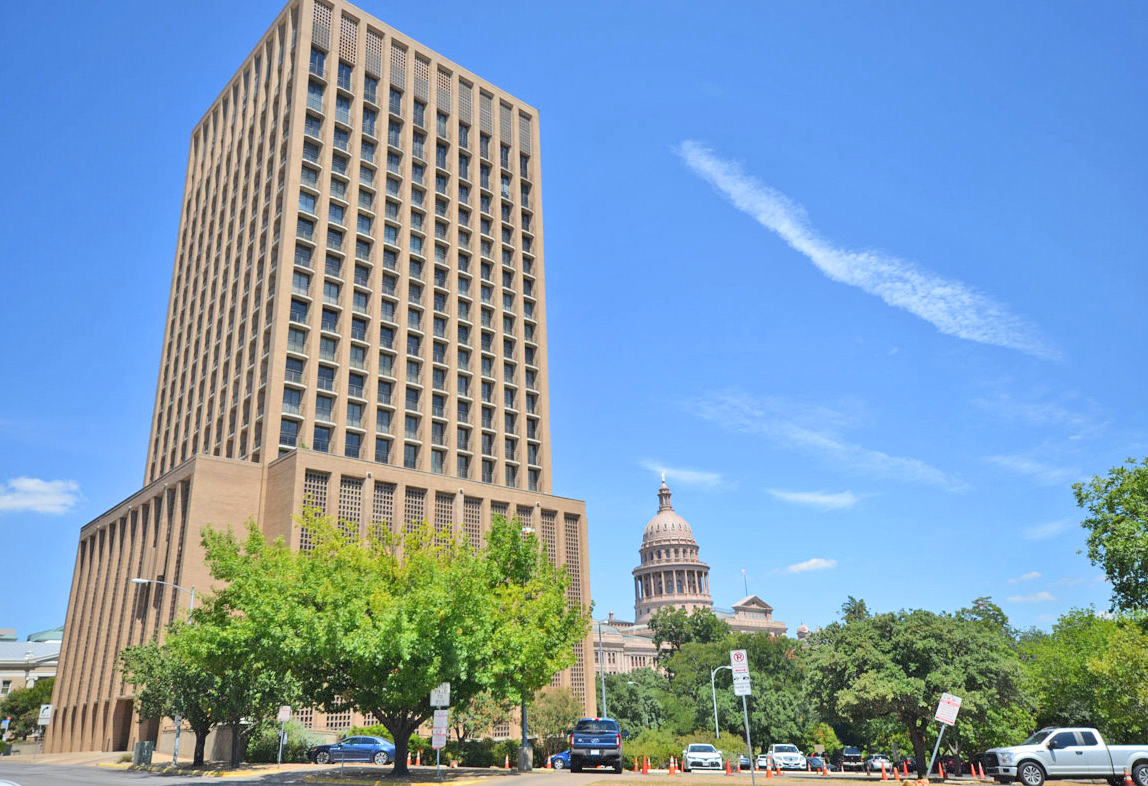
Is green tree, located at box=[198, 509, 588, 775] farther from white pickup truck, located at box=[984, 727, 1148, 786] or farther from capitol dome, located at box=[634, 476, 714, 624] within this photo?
capitol dome, located at box=[634, 476, 714, 624]

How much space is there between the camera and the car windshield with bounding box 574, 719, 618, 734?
3262 centimetres

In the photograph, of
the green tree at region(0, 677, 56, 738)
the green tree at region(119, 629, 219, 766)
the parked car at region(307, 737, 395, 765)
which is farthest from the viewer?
the green tree at region(0, 677, 56, 738)

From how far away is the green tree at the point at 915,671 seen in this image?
30.7 metres

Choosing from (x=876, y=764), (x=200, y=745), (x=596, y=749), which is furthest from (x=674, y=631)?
(x=596, y=749)

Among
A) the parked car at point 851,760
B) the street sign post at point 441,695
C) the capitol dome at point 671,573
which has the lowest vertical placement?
the parked car at point 851,760

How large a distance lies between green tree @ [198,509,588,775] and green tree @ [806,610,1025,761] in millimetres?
10489

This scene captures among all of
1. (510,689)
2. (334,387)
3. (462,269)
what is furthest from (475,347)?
(510,689)

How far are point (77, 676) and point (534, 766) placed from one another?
47165mm

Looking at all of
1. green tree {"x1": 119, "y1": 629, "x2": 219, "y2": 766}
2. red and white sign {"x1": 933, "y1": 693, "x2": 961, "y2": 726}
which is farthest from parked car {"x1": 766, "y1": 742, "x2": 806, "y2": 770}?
red and white sign {"x1": 933, "y1": 693, "x2": 961, "y2": 726}

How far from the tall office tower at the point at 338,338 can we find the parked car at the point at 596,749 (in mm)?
24915

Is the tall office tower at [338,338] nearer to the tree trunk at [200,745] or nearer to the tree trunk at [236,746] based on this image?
the tree trunk at [200,745]

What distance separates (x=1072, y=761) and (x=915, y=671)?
619cm

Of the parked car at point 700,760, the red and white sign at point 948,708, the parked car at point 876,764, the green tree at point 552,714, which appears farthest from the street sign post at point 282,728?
the parked car at point 876,764

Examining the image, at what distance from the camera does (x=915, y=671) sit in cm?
3180
